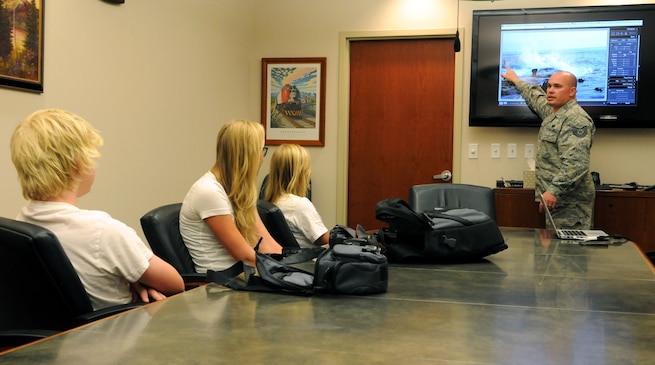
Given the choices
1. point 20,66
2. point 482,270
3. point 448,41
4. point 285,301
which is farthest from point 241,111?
point 285,301

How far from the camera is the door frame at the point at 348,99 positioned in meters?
5.48

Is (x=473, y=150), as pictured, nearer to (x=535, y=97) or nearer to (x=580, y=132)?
(x=535, y=97)

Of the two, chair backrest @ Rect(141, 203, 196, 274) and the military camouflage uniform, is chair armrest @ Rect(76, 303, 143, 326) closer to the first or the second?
chair backrest @ Rect(141, 203, 196, 274)

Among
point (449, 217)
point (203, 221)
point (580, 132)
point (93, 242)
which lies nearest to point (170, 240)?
point (203, 221)

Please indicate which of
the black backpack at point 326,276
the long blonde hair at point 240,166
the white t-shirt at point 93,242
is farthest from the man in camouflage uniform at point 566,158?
Answer: the white t-shirt at point 93,242

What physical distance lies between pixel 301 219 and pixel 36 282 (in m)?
1.70

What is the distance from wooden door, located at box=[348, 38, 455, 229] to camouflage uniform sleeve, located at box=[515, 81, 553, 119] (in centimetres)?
62

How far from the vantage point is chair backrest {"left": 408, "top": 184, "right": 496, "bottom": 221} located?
398 cm

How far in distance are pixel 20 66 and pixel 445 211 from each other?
2047 millimetres

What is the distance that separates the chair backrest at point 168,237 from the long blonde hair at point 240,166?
22 cm

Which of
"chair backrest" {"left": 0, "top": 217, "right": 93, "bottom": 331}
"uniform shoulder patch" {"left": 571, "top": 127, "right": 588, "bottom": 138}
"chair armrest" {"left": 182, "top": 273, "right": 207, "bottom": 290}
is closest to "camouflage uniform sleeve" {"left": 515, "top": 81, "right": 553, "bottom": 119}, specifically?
"uniform shoulder patch" {"left": 571, "top": 127, "right": 588, "bottom": 138}

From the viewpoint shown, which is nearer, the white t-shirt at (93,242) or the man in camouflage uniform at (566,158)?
the white t-shirt at (93,242)

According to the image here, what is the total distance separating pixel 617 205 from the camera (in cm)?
475

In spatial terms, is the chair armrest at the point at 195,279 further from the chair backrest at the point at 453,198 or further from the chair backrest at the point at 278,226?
the chair backrest at the point at 453,198
